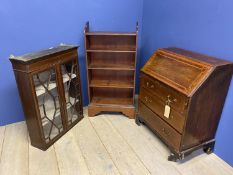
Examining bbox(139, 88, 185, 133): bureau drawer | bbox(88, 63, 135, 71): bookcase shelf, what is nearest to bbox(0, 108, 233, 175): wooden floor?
bbox(139, 88, 185, 133): bureau drawer

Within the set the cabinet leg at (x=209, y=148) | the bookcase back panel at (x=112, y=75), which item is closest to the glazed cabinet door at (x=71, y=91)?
the bookcase back panel at (x=112, y=75)

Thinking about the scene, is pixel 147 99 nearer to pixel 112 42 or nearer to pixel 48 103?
pixel 112 42

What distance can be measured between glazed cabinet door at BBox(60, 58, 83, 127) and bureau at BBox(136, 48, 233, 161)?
746 millimetres

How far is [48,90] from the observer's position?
1779 millimetres

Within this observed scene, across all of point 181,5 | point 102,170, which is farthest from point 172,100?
point 181,5

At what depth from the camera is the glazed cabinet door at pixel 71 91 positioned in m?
1.98

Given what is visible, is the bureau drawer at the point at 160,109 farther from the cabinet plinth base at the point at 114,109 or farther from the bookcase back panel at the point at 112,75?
the bookcase back panel at the point at 112,75

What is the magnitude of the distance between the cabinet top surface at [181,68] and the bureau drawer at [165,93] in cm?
5

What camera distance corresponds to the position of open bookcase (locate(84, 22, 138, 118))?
2.22 m

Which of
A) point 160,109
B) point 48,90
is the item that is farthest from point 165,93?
point 48,90

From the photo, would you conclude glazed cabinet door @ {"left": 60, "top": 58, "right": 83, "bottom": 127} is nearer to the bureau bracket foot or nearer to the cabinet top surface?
the cabinet top surface

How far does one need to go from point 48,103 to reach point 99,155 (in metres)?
0.70

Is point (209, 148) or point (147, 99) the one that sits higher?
point (147, 99)

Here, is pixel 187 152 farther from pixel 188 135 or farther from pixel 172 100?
pixel 172 100
